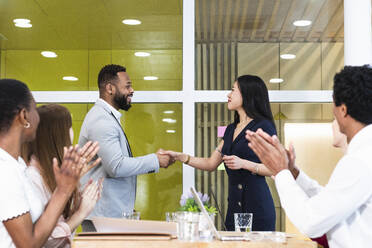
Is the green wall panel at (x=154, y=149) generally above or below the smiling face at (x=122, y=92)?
below

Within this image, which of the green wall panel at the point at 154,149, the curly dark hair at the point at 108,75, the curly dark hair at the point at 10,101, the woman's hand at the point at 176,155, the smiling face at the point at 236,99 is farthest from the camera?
the green wall panel at the point at 154,149

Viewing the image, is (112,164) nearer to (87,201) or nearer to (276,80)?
(87,201)

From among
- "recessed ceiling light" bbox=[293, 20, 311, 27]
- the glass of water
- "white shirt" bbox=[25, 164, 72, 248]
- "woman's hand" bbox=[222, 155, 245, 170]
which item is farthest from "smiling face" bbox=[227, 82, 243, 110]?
"white shirt" bbox=[25, 164, 72, 248]

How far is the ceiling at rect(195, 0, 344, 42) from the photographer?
451 centimetres

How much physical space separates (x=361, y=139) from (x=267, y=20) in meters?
2.75

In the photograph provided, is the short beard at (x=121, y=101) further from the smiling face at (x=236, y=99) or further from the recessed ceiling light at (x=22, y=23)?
the recessed ceiling light at (x=22, y=23)

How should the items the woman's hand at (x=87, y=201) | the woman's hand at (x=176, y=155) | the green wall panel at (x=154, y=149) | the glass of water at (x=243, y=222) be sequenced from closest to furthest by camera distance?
the woman's hand at (x=87, y=201)
the glass of water at (x=243, y=222)
the woman's hand at (x=176, y=155)
the green wall panel at (x=154, y=149)

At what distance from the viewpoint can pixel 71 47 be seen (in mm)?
4477

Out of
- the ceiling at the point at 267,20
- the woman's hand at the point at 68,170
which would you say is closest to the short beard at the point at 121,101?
the ceiling at the point at 267,20

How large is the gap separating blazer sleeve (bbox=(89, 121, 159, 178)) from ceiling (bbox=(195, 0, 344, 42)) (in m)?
1.40

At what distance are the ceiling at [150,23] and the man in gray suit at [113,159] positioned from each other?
0.81 m

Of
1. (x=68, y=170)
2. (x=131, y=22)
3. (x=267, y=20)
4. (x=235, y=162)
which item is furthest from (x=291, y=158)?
(x=131, y=22)

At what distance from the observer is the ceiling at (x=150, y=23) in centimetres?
448

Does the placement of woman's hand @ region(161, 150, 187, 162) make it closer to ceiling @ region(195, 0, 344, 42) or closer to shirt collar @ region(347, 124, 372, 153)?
ceiling @ region(195, 0, 344, 42)
